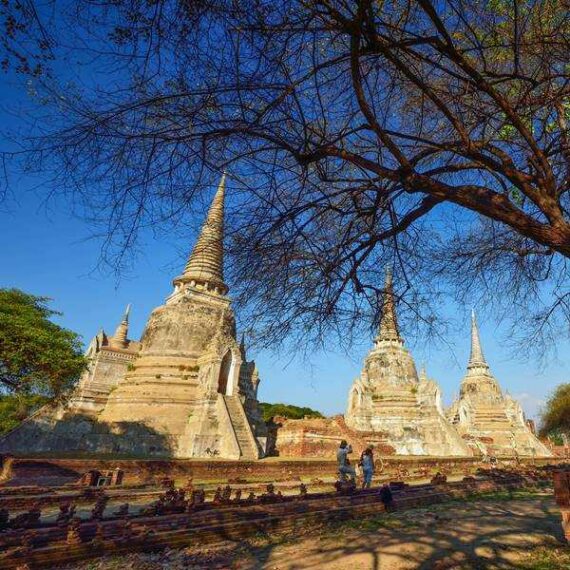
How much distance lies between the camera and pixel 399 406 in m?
29.9

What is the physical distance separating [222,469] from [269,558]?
31.3ft

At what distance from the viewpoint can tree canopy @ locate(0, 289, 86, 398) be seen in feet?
47.3

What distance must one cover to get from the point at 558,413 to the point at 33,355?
52546 mm

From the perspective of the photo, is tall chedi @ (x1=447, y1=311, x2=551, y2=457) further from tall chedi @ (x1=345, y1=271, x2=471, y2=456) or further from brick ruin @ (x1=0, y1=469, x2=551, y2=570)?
brick ruin @ (x1=0, y1=469, x2=551, y2=570)

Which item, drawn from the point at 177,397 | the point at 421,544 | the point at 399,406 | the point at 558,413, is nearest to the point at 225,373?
the point at 177,397

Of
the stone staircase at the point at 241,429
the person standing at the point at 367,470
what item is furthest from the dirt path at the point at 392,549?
the stone staircase at the point at 241,429

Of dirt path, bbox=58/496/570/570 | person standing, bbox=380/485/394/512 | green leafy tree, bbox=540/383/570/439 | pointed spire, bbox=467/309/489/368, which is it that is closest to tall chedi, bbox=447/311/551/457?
pointed spire, bbox=467/309/489/368

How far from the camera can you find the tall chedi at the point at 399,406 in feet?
90.7

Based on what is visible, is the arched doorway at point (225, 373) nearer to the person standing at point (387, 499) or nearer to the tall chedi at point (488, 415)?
the person standing at point (387, 499)

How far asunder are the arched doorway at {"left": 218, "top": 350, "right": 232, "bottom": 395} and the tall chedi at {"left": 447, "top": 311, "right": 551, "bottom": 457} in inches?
792

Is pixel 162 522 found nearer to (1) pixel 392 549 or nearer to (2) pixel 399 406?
(1) pixel 392 549

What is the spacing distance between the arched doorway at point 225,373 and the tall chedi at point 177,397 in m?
0.05

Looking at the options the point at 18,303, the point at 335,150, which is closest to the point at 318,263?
the point at 335,150

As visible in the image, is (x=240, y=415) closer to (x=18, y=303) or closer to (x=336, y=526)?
(x=18, y=303)
